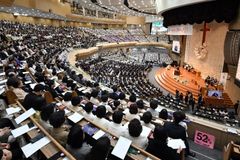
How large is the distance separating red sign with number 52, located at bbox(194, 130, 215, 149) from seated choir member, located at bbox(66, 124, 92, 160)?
373cm

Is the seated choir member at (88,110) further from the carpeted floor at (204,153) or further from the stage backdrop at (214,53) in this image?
the stage backdrop at (214,53)

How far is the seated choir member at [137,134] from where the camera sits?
138 inches

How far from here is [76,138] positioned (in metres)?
3.06

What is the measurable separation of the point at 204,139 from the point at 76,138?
403 cm

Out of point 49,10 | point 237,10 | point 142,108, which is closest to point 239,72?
point 237,10

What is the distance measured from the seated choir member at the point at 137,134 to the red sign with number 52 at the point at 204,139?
2841 mm

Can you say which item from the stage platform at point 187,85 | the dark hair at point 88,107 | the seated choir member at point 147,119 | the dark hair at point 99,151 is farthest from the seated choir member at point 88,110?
the stage platform at point 187,85

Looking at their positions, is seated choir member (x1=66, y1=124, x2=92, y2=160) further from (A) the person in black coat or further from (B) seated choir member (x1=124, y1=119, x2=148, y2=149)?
(A) the person in black coat

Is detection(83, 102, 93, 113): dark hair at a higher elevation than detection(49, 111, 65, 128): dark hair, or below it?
below

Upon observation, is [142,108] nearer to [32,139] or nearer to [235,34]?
[32,139]

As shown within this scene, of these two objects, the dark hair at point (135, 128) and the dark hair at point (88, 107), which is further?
the dark hair at point (88, 107)

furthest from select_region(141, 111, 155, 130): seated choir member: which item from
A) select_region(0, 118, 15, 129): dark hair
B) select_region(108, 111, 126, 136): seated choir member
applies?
select_region(0, 118, 15, 129): dark hair

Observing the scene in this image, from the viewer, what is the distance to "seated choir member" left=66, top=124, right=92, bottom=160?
3047 mm

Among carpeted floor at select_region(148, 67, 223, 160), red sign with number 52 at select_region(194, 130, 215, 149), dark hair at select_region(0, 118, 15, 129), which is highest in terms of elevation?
dark hair at select_region(0, 118, 15, 129)
